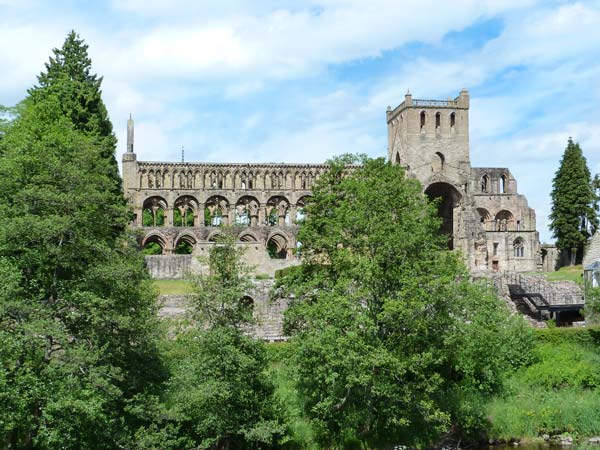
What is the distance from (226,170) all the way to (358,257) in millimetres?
47946

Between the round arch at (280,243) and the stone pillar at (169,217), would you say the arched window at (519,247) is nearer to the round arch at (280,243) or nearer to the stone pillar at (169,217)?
the round arch at (280,243)

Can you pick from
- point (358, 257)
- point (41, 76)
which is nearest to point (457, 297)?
point (358, 257)

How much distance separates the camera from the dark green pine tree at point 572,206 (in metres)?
57.3

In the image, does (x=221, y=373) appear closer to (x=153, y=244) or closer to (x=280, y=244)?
(x=280, y=244)

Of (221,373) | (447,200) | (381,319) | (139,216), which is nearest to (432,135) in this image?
(447,200)

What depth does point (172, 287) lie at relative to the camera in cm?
4128

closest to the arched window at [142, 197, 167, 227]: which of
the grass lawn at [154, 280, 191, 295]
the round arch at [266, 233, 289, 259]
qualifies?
the round arch at [266, 233, 289, 259]

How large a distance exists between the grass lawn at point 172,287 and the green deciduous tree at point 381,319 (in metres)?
12.1

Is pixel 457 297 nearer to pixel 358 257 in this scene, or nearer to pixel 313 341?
pixel 358 257

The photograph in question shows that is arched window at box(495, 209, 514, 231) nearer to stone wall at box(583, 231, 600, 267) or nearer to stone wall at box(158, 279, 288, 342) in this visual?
stone wall at box(583, 231, 600, 267)

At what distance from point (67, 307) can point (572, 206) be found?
1800 inches

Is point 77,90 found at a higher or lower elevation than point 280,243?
higher

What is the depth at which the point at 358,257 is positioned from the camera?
83.9 ft

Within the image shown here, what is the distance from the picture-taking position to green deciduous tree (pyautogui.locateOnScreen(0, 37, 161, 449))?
1947 cm
